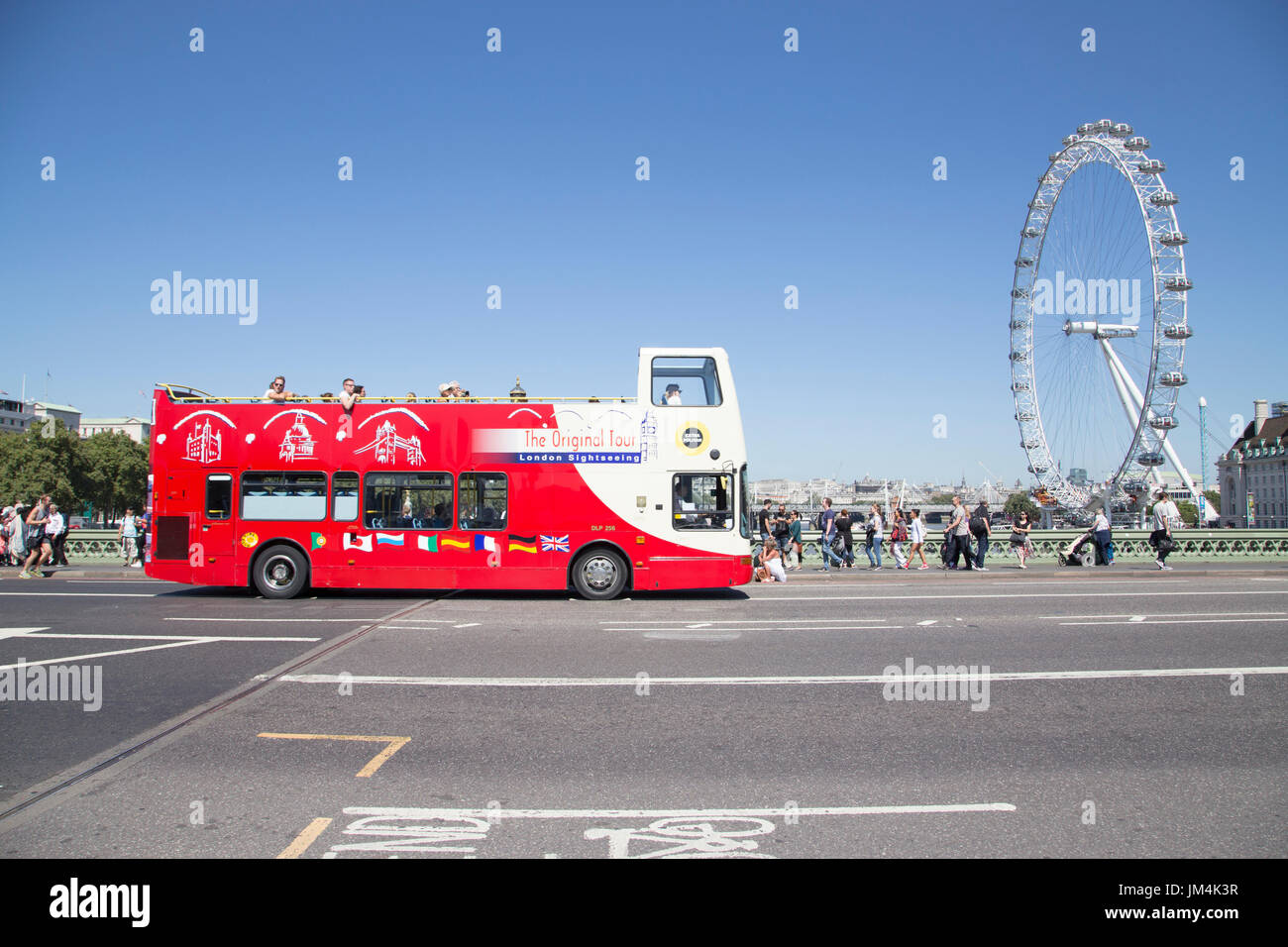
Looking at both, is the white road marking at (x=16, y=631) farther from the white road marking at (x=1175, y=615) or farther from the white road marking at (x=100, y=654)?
the white road marking at (x=1175, y=615)

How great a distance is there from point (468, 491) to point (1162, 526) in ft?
58.6

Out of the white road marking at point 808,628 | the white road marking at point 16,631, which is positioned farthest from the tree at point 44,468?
the white road marking at point 808,628

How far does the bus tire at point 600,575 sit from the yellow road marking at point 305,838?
34.7 feet

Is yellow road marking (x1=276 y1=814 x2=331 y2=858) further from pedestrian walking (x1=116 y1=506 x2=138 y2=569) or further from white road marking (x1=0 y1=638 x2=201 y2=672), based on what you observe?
pedestrian walking (x1=116 y1=506 x2=138 y2=569)

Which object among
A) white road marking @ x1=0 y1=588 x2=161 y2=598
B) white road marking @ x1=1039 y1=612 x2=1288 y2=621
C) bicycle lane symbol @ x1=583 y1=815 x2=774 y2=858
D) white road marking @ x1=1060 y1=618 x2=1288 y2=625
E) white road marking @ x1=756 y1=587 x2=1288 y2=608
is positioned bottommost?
white road marking @ x1=756 y1=587 x2=1288 y2=608

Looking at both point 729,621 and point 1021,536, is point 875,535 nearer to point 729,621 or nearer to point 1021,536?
point 1021,536

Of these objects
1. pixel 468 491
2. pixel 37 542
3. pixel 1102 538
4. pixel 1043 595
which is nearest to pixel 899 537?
pixel 1102 538

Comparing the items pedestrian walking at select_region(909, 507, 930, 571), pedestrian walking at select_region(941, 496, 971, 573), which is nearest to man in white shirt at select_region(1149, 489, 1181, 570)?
pedestrian walking at select_region(941, 496, 971, 573)

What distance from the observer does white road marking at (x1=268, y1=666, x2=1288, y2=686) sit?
793 cm

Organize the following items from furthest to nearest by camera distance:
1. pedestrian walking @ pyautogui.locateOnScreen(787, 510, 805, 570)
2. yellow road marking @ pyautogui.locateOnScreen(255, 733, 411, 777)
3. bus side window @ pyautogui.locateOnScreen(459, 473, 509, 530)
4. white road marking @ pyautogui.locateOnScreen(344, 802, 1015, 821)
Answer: pedestrian walking @ pyautogui.locateOnScreen(787, 510, 805, 570), bus side window @ pyautogui.locateOnScreen(459, 473, 509, 530), yellow road marking @ pyautogui.locateOnScreen(255, 733, 411, 777), white road marking @ pyautogui.locateOnScreen(344, 802, 1015, 821)

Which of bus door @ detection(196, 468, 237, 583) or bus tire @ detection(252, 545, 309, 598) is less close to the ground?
bus door @ detection(196, 468, 237, 583)

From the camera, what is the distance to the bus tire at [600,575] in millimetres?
15031

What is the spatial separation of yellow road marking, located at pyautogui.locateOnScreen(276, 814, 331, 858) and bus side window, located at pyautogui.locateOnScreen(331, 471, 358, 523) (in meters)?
11.5
